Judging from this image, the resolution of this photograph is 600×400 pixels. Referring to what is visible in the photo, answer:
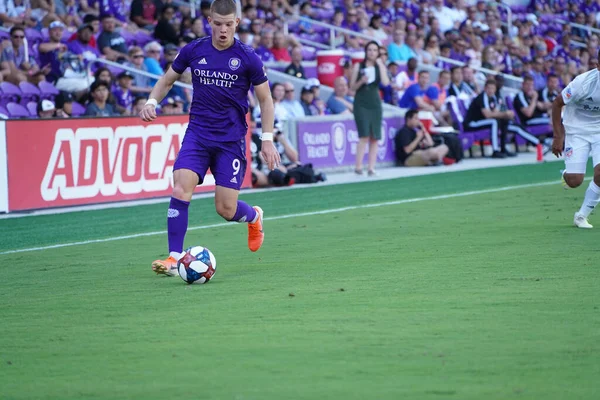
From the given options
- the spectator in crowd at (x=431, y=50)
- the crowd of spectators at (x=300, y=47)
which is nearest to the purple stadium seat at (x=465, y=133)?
the crowd of spectators at (x=300, y=47)

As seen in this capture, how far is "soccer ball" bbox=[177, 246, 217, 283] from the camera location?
9.10 metres

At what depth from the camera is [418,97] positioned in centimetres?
2575

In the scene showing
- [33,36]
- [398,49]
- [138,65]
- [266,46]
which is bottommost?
[398,49]

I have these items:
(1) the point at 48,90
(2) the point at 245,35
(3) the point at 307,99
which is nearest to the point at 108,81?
(1) the point at 48,90

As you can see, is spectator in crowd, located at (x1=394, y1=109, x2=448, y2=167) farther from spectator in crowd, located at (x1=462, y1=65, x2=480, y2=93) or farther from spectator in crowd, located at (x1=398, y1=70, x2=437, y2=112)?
spectator in crowd, located at (x1=462, y1=65, x2=480, y2=93)

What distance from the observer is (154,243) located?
41.2 feet

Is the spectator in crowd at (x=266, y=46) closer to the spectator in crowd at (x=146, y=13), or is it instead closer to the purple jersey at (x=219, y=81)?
the spectator in crowd at (x=146, y=13)

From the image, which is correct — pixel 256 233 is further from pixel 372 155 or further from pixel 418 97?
pixel 418 97

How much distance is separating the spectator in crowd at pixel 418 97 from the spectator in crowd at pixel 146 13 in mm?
6033

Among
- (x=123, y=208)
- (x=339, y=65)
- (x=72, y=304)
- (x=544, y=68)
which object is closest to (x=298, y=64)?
(x=339, y=65)

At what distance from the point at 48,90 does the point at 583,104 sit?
10008 mm

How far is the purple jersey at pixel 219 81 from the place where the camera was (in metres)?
9.68

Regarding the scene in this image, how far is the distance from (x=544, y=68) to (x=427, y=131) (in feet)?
36.4

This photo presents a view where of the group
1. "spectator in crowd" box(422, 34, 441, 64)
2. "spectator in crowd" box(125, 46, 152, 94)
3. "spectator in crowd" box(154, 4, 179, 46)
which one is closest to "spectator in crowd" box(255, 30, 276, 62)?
"spectator in crowd" box(154, 4, 179, 46)
